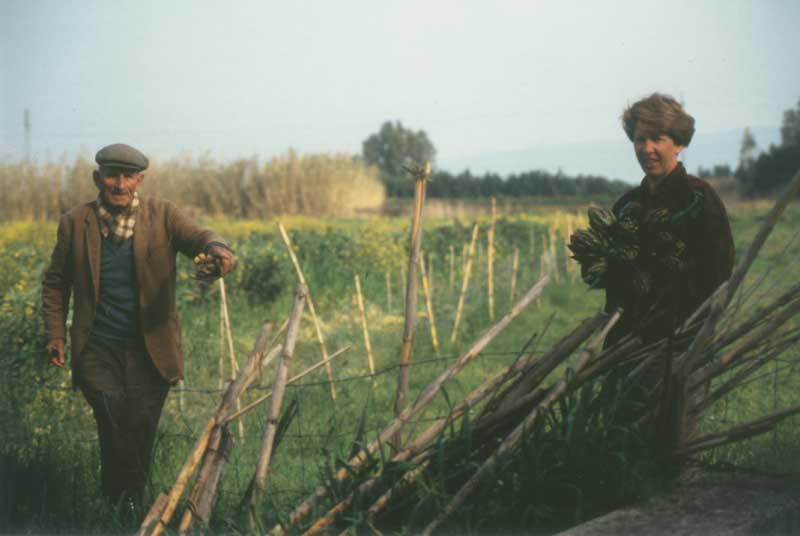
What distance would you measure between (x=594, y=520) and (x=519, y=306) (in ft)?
2.48

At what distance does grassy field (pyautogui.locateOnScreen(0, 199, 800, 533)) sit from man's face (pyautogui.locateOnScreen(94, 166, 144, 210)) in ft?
3.15

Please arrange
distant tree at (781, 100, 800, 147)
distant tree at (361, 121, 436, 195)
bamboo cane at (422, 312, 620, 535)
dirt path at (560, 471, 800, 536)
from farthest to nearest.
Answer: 1. distant tree at (361, 121, 436, 195)
2. distant tree at (781, 100, 800, 147)
3. bamboo cane at (422, 312, 620, 535)
4. dirt path at (560, 471, 800, 536)

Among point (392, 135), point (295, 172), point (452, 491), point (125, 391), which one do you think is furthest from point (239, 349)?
point (392, 135)

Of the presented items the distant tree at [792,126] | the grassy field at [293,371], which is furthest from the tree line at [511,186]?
the grassy field at [293,371]

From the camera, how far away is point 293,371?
9000 mm

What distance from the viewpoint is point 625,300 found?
11.8 ft

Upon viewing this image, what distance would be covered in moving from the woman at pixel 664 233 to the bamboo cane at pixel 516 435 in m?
0.17

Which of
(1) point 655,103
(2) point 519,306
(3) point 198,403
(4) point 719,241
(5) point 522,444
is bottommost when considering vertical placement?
(3) point 198,403

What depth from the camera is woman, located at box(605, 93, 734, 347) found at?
340 centimetres

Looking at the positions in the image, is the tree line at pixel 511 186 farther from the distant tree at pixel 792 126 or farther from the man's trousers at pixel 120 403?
the man's trousers at pixel 120 403

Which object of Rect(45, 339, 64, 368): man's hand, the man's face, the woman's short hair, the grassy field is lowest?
the grassy field

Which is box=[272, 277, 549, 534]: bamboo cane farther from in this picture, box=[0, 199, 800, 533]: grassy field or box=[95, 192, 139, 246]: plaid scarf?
box=[95, 192, 139, 246]: plaid scarf

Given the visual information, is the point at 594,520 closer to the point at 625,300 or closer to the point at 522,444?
the point at 522,444

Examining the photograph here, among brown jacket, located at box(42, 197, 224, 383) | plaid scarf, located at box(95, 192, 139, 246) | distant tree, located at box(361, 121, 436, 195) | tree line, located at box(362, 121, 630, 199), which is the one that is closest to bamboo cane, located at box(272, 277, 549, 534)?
brown jacket, located at box(42, 197, 224, 383)
